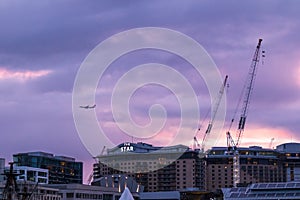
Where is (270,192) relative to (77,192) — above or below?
above

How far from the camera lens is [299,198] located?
17738 cm

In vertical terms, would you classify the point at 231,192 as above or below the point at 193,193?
above

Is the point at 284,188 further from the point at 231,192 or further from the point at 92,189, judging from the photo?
the point at 92,189

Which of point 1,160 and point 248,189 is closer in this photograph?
point 1,160

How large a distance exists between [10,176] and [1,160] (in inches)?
3697

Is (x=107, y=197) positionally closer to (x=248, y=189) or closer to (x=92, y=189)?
(x=92, y=189)

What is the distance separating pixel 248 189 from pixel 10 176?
117601mm

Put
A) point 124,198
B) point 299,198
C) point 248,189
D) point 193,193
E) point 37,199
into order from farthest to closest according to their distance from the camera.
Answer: point 248,189 < point 299,198 < point 37,199 < point 124,198 < point 193,193

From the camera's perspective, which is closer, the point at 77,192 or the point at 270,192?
the point at 77,192

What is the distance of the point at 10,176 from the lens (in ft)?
260

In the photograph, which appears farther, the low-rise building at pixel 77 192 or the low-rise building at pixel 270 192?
the low-rise building at pixel 270 192

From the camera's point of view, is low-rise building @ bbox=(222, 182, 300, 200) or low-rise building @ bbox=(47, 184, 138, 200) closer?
low-rise building @ bbox=(47, 184, 138, 200)

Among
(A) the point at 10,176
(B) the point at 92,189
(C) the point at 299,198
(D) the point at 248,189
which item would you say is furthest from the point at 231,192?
(A) the point at 10,176

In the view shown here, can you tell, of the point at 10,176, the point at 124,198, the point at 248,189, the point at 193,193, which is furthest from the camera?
the point at 248,189
